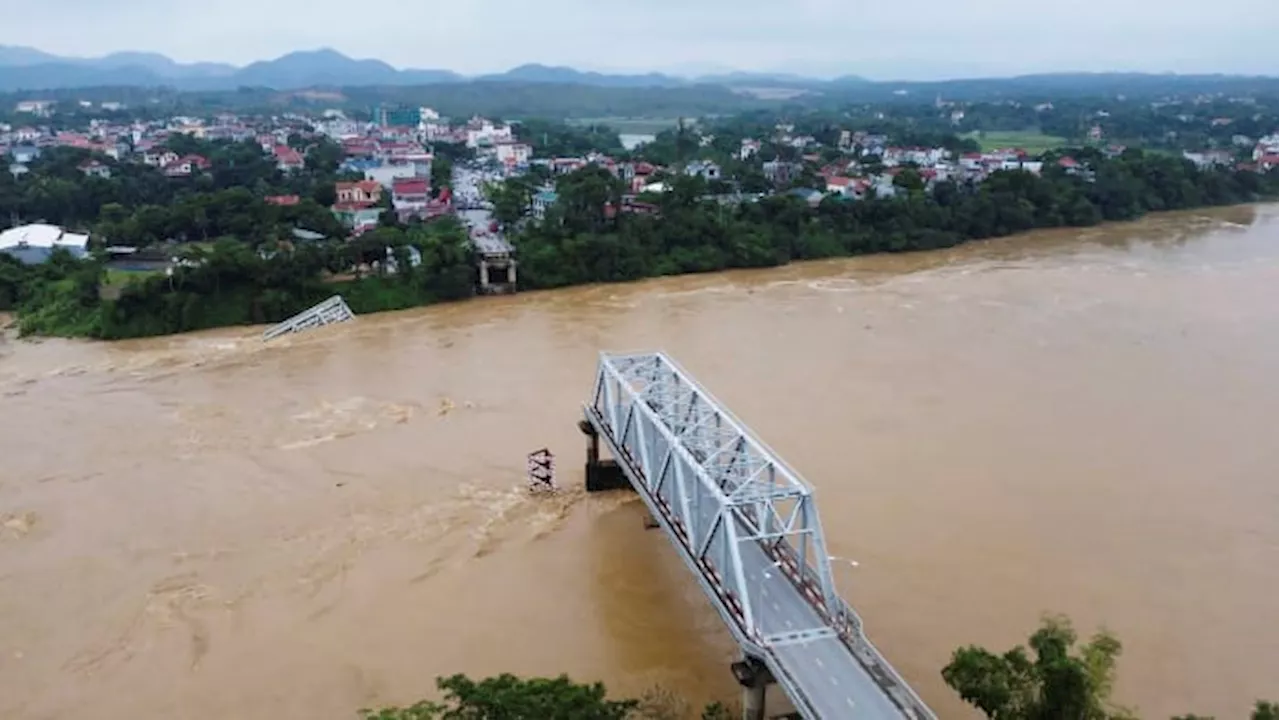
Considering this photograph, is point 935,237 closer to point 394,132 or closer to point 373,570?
point 373,570

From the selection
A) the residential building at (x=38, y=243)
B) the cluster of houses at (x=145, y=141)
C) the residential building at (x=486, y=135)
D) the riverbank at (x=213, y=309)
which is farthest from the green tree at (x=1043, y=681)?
the residential building at (x=486, y=135)

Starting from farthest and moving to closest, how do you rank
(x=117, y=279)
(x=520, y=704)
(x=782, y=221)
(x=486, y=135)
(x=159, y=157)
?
(x=486, y=135) → (x=159, y=157) → (x=782, y=221) → (x=117, y=279) → (x=520, y=704)

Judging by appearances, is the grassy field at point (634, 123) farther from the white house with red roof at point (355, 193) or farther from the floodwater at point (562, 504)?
the floodwater at point (562, 504)

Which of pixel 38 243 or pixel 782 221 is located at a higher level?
pixel 782 221

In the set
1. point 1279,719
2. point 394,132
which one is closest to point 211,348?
point 1279,719

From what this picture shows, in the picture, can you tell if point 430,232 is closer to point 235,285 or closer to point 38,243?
point 235,285

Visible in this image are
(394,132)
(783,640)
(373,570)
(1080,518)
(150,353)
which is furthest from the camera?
(394,132)

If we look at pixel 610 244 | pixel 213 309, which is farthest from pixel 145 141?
pixel 610 244
